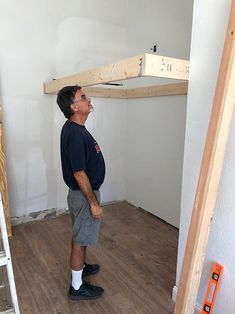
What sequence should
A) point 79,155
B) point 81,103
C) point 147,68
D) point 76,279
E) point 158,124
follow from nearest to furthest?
point 147,68 < point 79,155 < point 81,103 < point 76,279 < point 158,124

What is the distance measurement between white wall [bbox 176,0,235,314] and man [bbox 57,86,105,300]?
0.64 metres

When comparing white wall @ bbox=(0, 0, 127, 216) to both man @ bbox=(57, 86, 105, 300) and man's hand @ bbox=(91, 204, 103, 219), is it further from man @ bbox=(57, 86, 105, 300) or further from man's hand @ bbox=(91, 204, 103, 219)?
man's hand @ bbox=(91, 204, 103, 219)

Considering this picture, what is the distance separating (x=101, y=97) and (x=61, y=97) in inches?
69.0

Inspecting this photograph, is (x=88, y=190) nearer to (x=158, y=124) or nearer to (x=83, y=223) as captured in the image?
(x=83, y=223)

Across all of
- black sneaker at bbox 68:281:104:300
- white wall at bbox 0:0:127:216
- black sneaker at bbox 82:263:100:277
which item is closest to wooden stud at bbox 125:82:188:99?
white wall at bbox 0:0:127:216

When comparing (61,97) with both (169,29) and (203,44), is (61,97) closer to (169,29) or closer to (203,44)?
(203,44)

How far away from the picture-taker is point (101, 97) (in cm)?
353

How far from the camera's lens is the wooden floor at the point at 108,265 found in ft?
6.17

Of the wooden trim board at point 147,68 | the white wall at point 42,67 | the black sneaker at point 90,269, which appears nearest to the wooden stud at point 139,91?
the white wall at point 42,67

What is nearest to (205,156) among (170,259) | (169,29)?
(170,259)

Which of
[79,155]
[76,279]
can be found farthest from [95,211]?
[76,279]

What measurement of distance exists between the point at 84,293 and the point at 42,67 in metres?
2.41

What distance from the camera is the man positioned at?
1.73 meters

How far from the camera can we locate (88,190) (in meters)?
1.75
